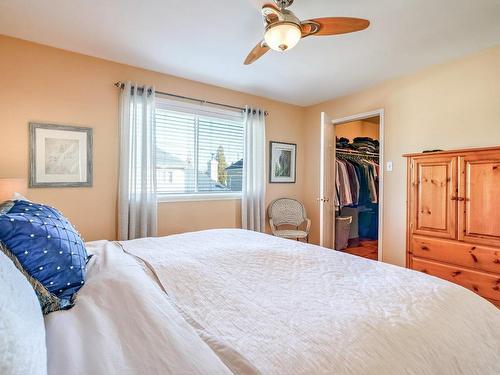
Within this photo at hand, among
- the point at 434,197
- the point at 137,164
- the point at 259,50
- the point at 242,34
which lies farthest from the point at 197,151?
the point at 434,197

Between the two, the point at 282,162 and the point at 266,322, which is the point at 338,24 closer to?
the point at 266,322

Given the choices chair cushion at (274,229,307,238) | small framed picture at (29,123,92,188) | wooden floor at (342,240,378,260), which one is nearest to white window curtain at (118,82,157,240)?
small framed picture at (29,123,92,188)

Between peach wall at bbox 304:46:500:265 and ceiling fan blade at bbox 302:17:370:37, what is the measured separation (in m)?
1.67

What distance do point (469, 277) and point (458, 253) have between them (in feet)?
0.63

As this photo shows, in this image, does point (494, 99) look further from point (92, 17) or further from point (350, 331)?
point (92, 17)

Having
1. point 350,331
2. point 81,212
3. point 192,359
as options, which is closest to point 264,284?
point 350,331

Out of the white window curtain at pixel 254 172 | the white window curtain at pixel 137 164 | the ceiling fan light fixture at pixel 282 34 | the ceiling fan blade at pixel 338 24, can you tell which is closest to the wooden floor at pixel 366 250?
the white window curtain at pixel 254 172

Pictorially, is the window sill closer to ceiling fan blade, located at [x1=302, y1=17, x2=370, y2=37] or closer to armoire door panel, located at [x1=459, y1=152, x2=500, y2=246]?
ceiling fan blade, located at [x1=302, y1=17, x2=370, y2=37]

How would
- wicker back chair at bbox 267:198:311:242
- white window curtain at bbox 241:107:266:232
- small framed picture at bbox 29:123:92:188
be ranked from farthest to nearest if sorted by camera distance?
wicker back chair at bbox 267:198:311:242 < white window curtain at bbox 241:107:266:232 < small framed picture at bbox 29:123:92:188

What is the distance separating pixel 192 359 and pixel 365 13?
234 centimetres

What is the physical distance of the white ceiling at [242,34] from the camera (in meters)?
1.88

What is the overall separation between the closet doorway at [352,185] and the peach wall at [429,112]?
0.13m

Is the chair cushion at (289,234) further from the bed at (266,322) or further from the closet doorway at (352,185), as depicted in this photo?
the bed at (266,322)

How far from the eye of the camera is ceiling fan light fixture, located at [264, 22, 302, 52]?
5.13 ft
